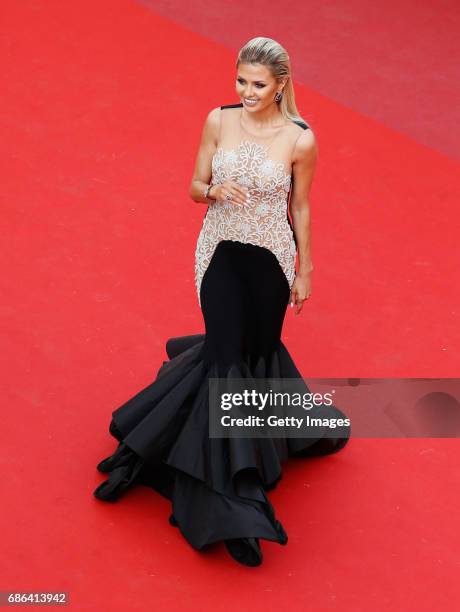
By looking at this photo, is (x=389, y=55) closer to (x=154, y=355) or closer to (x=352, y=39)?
(x=352, y=39)

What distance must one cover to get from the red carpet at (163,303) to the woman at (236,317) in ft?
0.49

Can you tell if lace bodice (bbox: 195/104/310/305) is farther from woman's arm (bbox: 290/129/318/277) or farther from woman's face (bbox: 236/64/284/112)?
woman's face (bbox: 236/64/284/112)

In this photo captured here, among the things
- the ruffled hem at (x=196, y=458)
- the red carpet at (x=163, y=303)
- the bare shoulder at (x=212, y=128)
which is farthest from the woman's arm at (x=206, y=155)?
the red carpet at (x=163, y=303)

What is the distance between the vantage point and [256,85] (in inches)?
177

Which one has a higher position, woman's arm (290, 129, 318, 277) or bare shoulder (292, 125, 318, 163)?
bare shoulder (292, 125, 318, 163)

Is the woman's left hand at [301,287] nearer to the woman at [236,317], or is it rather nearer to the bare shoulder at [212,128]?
the woman at [236,317]

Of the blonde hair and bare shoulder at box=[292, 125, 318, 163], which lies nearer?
the blonde hair

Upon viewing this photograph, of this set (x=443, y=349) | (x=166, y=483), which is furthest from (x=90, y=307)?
(x=443, y=349)

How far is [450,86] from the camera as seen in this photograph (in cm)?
825

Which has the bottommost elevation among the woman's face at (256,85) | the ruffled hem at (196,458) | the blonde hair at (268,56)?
the ruffled hem at (196,458)

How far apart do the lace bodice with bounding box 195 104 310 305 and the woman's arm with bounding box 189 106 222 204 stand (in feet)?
0.15

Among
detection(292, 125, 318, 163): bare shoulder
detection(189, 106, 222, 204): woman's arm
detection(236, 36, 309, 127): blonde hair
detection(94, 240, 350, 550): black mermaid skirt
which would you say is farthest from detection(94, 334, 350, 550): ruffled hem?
detection(236, 36, 309, 127): blonde hair

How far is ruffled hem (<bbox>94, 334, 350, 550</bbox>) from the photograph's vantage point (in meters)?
4.70

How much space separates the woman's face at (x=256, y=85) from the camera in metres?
4.45
